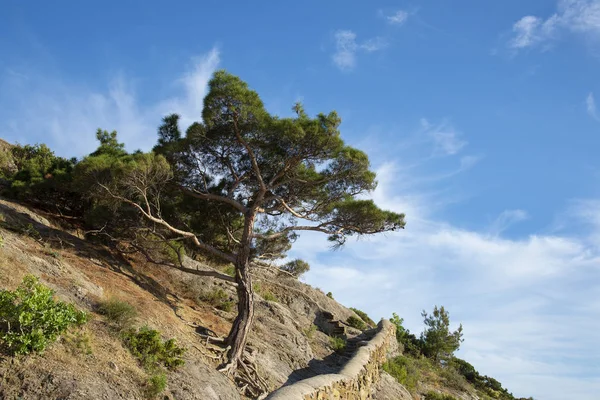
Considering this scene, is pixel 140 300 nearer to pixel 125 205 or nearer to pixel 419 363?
pixel 125 205

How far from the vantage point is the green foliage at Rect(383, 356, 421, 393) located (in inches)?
784

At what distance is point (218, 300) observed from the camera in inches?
656

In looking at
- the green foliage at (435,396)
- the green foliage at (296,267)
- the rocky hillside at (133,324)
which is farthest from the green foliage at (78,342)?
the green foliage at (435,396)

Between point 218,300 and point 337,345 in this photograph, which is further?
point 337,345

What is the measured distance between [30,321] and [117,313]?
111 inches

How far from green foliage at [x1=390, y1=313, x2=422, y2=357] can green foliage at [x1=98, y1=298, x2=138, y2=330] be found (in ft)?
67.6

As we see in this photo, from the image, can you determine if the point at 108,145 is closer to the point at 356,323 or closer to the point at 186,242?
the point at 186,242

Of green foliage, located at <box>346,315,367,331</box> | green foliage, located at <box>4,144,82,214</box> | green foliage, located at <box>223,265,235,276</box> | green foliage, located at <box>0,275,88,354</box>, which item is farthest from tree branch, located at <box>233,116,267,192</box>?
green foliage, located at <box>346,315,367,331</box>

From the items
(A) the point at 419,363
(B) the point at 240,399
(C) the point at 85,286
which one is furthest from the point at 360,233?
(A) the point at 419,363

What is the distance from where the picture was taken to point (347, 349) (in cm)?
1967

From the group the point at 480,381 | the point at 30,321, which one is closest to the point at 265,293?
the point at 30,321

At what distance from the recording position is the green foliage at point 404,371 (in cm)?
1991

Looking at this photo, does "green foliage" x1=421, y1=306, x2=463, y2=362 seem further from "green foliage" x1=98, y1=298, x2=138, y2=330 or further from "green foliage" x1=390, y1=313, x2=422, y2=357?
"green foliage" x1=98, y1=298, x2=138, y2=330

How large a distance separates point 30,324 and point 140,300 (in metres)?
5.25
